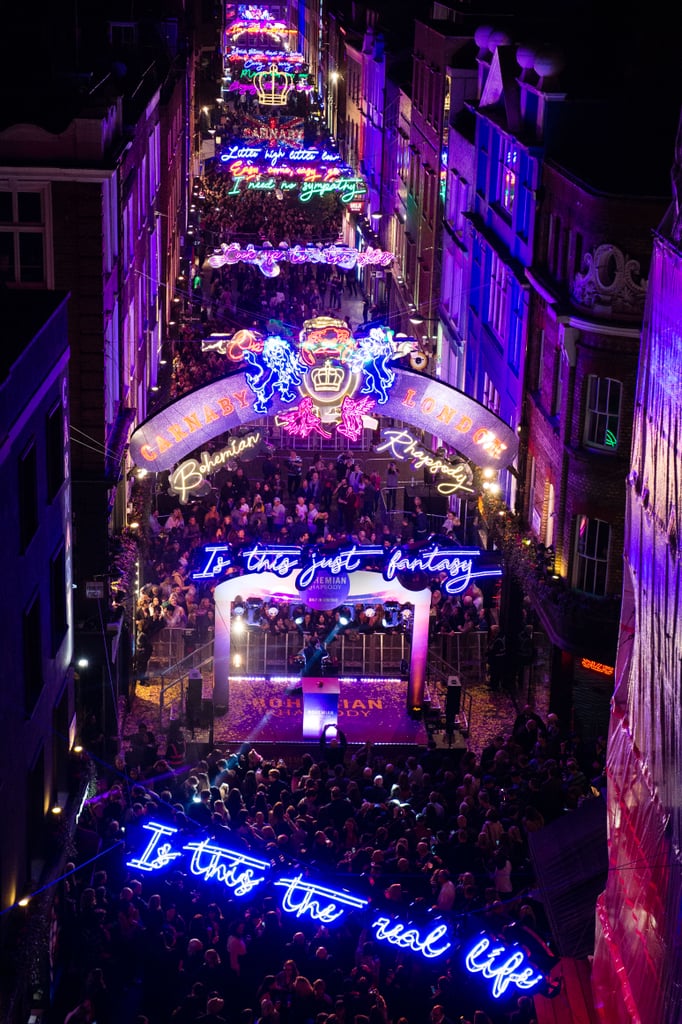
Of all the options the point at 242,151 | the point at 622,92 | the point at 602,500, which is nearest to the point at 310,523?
the point at 602,500

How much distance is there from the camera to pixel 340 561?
97.3ft

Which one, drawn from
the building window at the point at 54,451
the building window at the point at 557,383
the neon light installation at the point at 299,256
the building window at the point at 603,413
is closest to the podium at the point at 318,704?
the building window at the point at 603,413

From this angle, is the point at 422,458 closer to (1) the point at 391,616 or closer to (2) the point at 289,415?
(2) the point at 289,415

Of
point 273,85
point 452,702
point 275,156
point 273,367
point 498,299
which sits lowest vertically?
point 273,85

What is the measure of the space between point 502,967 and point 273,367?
567 inches

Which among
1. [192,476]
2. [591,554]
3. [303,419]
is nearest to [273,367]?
[303,419]

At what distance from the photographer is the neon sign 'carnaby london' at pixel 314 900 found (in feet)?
62.4

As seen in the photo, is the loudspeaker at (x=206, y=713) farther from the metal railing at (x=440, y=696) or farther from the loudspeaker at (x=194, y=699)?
the metal railing at (x=440, y=696)

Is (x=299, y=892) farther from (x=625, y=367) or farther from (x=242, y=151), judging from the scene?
(x=242, y=151)

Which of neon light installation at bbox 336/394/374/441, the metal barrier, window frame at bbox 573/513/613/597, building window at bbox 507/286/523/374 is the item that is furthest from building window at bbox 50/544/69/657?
building window at bbox 507/286/523/374

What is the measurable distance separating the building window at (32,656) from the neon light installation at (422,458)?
10.2 meters

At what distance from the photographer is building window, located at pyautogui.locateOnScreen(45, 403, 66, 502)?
22.5 metres

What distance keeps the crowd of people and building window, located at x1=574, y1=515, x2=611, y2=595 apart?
3.84 m

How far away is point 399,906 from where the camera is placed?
2084cm
